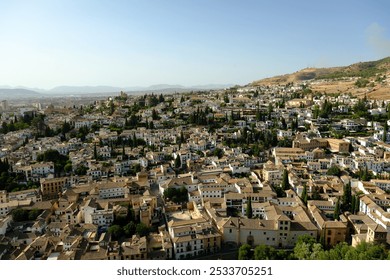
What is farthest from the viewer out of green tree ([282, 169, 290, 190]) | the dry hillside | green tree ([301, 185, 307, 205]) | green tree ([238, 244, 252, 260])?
the dry hillside

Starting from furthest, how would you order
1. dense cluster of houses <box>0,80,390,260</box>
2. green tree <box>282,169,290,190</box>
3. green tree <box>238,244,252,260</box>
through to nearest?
green tree <box>282,169,290,190</box> < dense cluster of houses <box>0,80,390,260</box> < green tree <box>238,244,252,260</box>

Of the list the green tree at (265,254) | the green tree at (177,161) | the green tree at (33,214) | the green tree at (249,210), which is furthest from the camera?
the green tree at (177,161)

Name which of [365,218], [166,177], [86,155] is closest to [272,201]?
[365,218]

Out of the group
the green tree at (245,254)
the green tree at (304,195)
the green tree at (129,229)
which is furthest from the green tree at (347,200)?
the green tree at (129,229)

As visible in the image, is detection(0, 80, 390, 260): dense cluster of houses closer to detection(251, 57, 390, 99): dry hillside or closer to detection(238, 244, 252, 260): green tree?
detection(238, 244, 252, 260): green tree

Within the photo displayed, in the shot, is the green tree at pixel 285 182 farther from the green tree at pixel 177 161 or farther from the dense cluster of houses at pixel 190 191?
the green tree at pixel 177 161

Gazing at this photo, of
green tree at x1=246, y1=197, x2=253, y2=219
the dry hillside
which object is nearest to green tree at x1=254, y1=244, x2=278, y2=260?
green tree at x1=246, y1=197, x2=253, y2=219

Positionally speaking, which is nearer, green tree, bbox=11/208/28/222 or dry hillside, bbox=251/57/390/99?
green tree, bbox=11/208/28/222

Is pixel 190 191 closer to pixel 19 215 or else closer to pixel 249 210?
pixel 249 210

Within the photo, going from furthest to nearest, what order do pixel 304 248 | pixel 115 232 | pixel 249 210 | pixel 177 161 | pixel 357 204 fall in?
pixel 177 161 → pixel 357 204 → pixel 249 210 → pixel 115 232 → pixel 304 248

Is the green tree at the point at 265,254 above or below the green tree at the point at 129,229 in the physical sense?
above

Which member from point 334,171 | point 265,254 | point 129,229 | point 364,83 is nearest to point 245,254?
point 265,254

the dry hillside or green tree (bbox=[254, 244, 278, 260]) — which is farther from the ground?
the dry hillside
